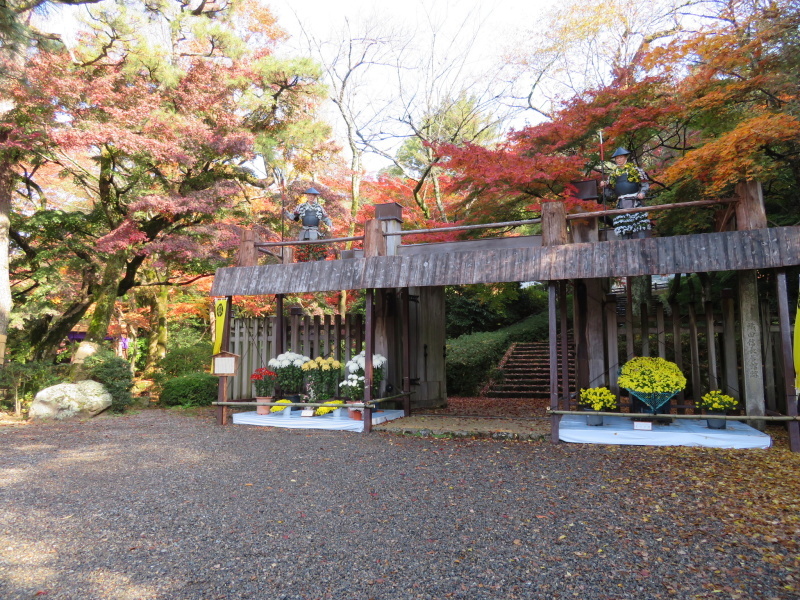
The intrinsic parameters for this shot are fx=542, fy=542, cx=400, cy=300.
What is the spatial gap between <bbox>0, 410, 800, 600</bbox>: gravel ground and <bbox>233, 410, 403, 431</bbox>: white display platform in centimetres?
173

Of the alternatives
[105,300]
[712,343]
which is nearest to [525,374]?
[712,343]

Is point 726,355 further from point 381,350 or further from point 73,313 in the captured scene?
point 73,313

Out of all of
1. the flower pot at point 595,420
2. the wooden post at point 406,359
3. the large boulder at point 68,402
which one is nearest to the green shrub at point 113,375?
the large boulder at point 68,402

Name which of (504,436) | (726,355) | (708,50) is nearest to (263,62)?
(708,50)

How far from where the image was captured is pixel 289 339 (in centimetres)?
1050

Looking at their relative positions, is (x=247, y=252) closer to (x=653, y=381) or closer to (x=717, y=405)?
(x=653, y=381)

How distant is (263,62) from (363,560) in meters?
11.7

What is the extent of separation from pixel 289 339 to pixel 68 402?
13.2 ft

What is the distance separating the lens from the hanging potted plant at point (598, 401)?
714cm

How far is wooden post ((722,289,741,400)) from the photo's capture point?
24.6 ft

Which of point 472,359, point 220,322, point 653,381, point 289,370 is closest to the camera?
point 653,381

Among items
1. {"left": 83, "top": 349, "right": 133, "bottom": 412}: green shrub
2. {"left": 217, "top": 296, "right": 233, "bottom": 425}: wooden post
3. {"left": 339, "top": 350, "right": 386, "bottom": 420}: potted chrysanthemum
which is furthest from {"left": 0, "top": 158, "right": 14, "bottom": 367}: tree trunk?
{"left": 339, "top": 350, "right": 386, "bottom": 420}: potted chrysanthemum

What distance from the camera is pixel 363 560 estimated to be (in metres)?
3.24

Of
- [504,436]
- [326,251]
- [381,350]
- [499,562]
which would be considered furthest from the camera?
[326,251]
